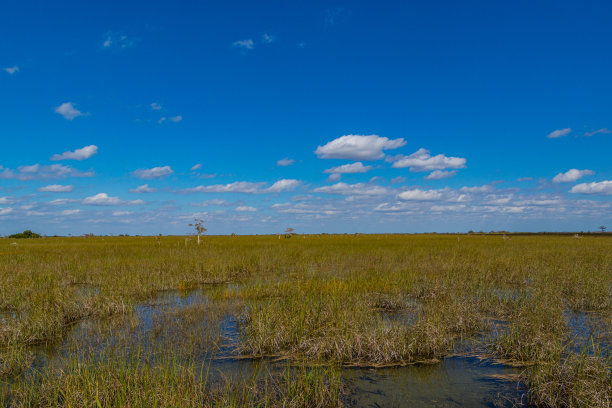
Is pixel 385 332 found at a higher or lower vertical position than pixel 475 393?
higher

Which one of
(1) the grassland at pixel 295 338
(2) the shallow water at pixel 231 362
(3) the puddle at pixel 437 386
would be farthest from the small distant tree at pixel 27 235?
(3) the puddle at pixel 437 386

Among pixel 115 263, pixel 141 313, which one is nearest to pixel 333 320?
pixel 141 313

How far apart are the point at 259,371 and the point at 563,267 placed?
14.4m

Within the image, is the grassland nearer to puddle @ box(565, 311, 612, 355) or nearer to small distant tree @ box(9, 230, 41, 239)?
puddle @ box(565, 311, 612, 355)

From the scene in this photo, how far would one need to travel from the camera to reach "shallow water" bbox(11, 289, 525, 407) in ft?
16.1

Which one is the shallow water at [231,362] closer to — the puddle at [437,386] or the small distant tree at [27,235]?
the puddle at [437,386]

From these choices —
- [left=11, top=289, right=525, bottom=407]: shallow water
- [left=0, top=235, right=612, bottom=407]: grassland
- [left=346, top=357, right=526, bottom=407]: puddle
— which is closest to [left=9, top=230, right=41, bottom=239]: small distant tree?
[left=0, top=235, right=612, bottom=407]: grassland

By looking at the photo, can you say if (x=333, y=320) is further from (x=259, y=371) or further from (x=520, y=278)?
(x=520, y=278)

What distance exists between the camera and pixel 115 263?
16516mm

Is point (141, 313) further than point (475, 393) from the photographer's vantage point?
Yes

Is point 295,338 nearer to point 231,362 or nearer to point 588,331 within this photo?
point 231,362

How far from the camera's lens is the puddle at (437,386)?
15.6 ft

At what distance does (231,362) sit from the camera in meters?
5.96

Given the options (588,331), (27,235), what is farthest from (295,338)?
(27,235)
